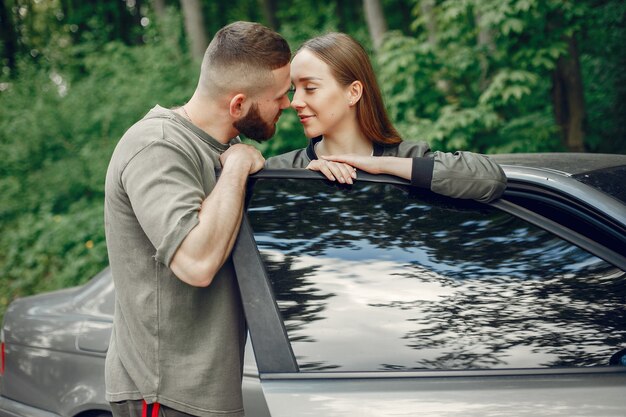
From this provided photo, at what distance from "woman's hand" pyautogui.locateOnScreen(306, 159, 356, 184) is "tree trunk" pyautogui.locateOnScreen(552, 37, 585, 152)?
205 inches

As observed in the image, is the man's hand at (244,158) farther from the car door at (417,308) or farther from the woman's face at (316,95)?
the woman's face at (316,95)

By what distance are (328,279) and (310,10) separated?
1329 cm

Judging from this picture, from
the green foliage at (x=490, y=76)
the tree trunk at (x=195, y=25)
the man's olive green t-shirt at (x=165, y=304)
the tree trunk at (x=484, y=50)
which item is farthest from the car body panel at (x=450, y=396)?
the tree trunk at (x=195, y=25)

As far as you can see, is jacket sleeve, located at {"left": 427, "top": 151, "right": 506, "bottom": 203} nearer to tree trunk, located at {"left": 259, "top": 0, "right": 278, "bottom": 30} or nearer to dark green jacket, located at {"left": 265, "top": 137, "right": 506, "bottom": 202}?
dark green jacket, located at {"left": 265, "top": 137, "right": 506, "bottom": 202}

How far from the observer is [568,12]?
238 inches

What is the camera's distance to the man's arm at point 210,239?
1669mm

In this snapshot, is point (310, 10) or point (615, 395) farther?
point (310, 10)

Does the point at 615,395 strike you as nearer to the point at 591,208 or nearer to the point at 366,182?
the point at 591,208

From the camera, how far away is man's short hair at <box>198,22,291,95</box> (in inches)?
80.6

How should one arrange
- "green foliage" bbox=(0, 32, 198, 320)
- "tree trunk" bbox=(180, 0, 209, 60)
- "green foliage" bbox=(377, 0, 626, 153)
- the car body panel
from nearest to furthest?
1. the car body panel
2. "green foliage" bbox=(377, 0, 626, 153)
3. "green foliage" bbox=(0, 32, 198, 320)
4. "tree trunk" bbox=(180, 0, 209, 60)

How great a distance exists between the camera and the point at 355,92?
2.48 metres

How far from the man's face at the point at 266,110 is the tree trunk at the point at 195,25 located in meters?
8.46

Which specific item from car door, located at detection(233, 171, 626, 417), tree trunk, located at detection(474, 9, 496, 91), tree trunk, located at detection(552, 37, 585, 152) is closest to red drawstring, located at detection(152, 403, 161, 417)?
car door, located at detection(233, 171, 626, 417)

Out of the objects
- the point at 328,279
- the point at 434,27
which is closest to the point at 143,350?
the point at 328,279
